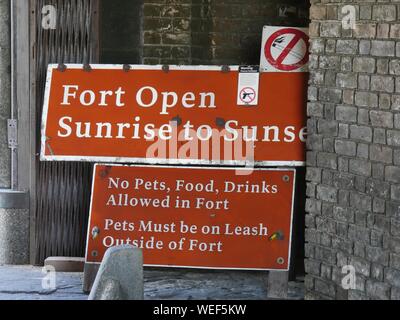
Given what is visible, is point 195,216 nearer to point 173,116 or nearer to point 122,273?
point 173,116

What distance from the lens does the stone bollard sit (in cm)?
637

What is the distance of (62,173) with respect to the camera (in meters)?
9.06

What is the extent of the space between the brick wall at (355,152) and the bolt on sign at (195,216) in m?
0.32

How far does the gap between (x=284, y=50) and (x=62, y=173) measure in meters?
2.14

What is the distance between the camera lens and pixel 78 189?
9047mm

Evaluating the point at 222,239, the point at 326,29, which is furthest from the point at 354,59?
the point at 222,239

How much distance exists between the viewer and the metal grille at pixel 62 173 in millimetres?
8984

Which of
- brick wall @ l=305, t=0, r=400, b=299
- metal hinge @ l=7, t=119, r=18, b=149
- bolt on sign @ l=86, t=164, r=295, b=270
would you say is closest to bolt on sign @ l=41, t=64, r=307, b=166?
bolt on sign @ l=86, t=164, r=295, b=270

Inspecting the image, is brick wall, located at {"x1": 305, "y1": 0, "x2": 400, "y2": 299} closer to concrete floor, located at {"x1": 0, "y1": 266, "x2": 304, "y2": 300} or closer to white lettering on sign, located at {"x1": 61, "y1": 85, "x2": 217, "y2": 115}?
concrete floor, located at {"x1": 0, "y1": 266, "x2": 304, "y2": 300}

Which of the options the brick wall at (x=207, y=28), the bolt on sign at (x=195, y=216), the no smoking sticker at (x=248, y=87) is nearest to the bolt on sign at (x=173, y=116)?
the no smoking sticker at (x=248, y=87)

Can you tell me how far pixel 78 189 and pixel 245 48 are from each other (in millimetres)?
1812

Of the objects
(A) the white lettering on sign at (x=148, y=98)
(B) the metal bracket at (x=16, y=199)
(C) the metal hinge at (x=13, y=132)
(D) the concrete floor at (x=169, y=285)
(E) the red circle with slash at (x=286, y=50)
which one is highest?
(E) the red circle with slash at (x=286, y=50)

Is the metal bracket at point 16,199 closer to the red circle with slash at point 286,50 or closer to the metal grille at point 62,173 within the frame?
the metal grille at point 62,173

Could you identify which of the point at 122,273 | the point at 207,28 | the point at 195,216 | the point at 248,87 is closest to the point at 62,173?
the point at 195,216
